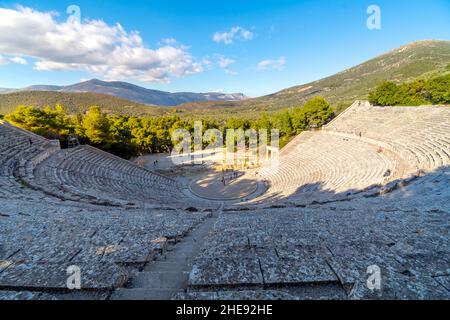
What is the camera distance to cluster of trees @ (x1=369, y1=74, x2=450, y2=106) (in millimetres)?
34812

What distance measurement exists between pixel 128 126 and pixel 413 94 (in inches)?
2094

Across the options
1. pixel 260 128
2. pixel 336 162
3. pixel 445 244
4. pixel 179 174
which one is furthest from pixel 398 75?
pixel 445 244

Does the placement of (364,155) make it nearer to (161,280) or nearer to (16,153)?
(161,280)

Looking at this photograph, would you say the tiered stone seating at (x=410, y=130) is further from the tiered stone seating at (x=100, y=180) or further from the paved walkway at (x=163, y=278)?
the tiered stone seating at (x=100, y=180)

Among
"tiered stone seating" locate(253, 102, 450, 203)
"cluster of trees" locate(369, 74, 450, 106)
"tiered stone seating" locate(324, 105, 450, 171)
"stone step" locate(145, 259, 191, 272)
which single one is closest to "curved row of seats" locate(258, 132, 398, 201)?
"tiered stone seating" locate(253, 102, 450, 203)

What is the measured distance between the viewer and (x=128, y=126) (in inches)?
1410

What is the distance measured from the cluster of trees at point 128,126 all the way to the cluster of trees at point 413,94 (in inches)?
417

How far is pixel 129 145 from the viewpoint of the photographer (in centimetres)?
3027

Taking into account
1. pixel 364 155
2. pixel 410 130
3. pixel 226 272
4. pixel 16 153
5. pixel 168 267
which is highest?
pixel 410 130

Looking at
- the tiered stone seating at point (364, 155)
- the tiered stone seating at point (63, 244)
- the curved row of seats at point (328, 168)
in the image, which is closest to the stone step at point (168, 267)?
the tiered stone seating at point (63, 244)

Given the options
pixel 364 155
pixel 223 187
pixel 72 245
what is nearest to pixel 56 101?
pixel 223 187

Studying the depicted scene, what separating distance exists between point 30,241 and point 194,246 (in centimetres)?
356

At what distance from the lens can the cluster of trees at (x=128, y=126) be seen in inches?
843
